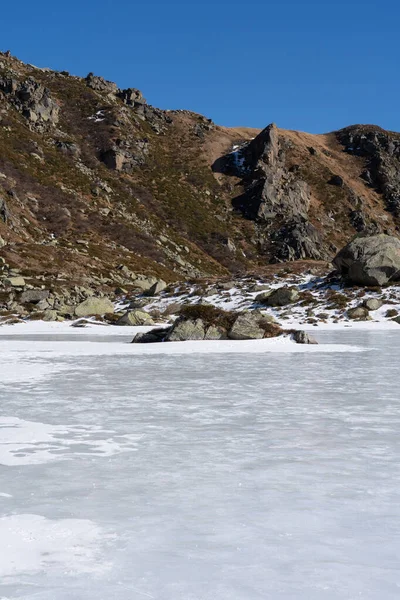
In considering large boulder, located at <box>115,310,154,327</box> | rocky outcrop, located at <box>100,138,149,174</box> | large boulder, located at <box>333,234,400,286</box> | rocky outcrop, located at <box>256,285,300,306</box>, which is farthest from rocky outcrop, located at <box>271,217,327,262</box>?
large boulder, located at <box>115,310,154,327</box>

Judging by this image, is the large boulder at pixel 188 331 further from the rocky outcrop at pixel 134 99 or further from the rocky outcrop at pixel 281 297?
the rocky outcrop at pixel 134 99

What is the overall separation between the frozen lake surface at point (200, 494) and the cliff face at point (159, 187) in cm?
5144

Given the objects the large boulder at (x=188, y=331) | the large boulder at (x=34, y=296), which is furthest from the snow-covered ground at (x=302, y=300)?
the large boulder at (x=188, y=331)

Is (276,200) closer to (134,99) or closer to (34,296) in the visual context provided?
(134,99)

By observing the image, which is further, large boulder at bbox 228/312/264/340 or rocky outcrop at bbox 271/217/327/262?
rocky outcrop at bbox 271/217/327/262

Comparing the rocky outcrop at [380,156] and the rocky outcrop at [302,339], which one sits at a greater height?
the rocky outcrop at [380,156]

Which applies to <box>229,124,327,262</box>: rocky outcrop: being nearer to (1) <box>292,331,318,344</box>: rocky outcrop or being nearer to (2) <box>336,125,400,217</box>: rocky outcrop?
(2) <box>336,125,400,217</box>: rocky outcrop

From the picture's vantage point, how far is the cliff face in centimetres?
8101

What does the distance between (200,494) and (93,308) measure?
3679 cm

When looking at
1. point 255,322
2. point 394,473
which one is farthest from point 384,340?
point 394,473

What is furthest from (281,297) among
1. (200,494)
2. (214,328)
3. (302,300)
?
(200,494)

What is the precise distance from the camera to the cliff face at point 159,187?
8101 cm

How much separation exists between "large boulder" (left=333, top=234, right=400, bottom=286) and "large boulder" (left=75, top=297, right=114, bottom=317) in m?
18.5

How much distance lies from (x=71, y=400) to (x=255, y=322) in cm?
1652
